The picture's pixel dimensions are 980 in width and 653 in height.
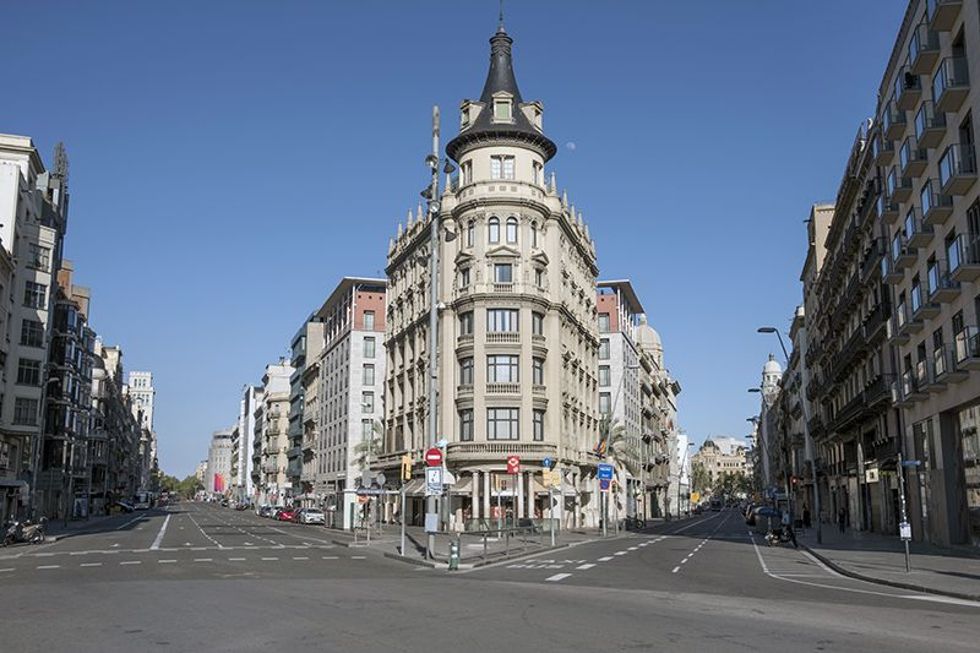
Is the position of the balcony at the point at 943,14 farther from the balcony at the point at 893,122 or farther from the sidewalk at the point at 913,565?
the sidewalk at the point at 913,565

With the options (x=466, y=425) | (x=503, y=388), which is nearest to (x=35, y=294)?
(x=466, y=425)

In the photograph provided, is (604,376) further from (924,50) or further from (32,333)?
(924,50)

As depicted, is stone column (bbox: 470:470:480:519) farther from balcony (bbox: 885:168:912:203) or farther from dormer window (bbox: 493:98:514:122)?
balcony (bbox: 885:168:912:203)

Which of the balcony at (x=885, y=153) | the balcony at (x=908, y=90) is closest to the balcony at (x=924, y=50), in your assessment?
the balcony at (x=908, y=90)

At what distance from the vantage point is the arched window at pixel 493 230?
59.6 metres

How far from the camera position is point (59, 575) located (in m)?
24.0

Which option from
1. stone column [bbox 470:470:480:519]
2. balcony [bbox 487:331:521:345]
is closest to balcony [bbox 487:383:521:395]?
balcony [bbox 487:331:521:345]

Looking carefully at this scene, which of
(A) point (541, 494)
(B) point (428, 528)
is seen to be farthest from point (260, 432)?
(B) point (428, 528)

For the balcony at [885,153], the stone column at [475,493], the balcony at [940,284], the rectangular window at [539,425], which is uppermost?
the balcony at [885,153]

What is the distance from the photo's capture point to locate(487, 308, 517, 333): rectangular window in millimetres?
58781

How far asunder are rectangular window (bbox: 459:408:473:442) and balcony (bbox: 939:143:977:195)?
107 feet

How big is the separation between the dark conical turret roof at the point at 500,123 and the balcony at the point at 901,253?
88.2 feet

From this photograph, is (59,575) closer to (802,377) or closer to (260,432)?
(802,377)

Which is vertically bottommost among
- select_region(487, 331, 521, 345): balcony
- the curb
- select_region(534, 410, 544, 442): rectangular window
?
the curb
